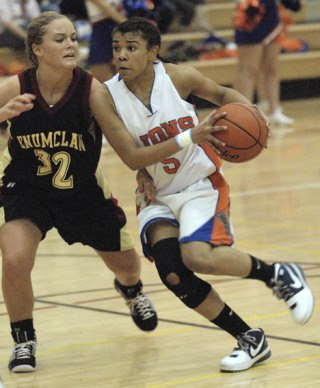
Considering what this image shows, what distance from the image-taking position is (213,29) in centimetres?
1522

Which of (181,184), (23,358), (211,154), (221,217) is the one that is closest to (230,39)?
(211,154)

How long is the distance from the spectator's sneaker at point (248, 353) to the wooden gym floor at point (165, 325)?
0.03 meters

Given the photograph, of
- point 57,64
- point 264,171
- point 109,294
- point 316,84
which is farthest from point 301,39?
point 57,64

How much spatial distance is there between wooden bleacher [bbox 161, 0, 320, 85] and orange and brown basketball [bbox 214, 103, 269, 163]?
970 cm

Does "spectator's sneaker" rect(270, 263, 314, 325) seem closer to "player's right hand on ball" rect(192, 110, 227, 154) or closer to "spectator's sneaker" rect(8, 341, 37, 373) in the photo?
"player's right hand on ball" rect(192, 110, 227, 154)

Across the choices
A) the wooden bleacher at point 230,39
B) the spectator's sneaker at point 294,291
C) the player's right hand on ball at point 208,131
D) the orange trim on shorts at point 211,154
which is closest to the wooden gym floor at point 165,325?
the spectator's sneaker at point 294,291

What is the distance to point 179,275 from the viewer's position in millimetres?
4008

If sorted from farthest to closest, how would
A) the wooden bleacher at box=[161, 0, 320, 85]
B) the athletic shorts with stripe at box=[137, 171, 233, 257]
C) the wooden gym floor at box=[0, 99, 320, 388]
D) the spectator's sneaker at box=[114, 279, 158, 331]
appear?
the wooden bleacher at box=[161, 0, 320, 85], the spectator's sneaker at box=[114, 279, 158, 331], the athletic shorts with stripe at box=[137, 171, 233, 257], the wooden gym floor at box=[0, 99, 320, 388]

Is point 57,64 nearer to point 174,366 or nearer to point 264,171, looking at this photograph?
point 174,366

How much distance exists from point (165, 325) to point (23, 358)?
816 mm

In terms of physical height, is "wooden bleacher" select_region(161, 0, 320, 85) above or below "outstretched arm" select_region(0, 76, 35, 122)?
below

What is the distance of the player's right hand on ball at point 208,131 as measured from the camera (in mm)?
3967

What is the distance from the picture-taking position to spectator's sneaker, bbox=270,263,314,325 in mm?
4016

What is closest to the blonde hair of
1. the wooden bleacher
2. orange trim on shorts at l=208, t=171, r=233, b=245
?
orange trim on shorts at l=208, t=171, r=233, b=245
